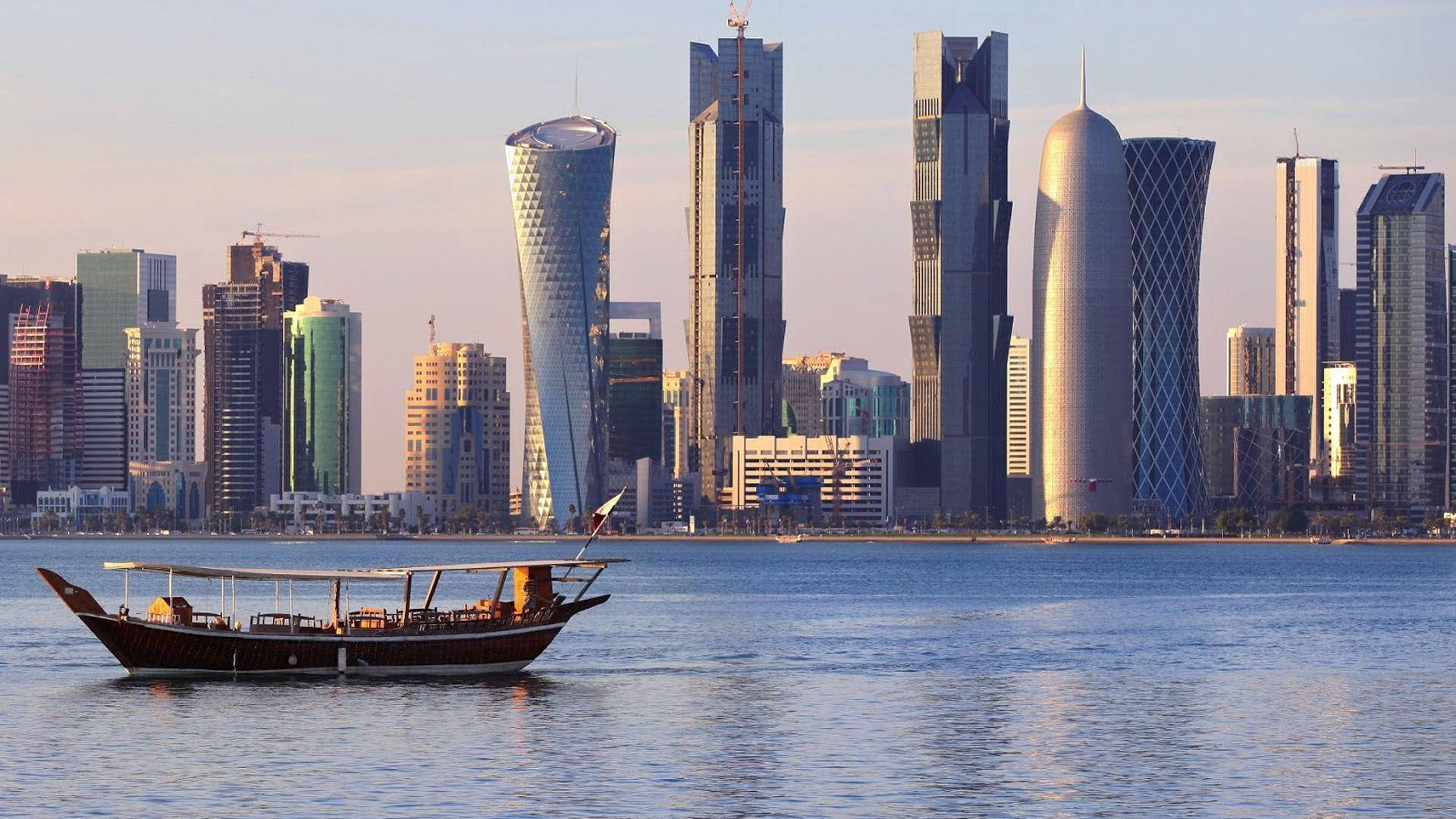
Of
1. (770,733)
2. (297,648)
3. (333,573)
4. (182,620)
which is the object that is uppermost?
(333,573)

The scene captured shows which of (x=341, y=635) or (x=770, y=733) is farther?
(x=341, y=635)

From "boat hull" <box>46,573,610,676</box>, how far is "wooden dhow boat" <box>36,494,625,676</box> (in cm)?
4

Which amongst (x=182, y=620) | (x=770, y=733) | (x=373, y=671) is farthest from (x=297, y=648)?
(x=770, y=733)

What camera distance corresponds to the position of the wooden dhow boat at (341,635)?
362 ft

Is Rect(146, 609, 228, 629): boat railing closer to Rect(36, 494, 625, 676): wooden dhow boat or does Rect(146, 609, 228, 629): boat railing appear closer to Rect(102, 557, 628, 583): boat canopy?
Rect(36, 494, 625, 676): wooden dhow boat

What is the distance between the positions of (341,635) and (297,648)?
2.13m

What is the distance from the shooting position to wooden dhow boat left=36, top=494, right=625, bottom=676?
110m

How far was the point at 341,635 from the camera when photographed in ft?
368

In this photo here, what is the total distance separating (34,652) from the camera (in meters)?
133

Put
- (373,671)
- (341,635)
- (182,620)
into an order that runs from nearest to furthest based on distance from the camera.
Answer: (182,620), (341,635), (373,671)

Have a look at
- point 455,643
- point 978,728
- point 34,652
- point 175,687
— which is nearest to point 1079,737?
point 978,728

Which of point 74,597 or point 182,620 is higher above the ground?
point 74,597

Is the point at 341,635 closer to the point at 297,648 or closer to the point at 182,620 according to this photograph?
the point at 297,648

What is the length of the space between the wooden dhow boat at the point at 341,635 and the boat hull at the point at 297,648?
4cm
